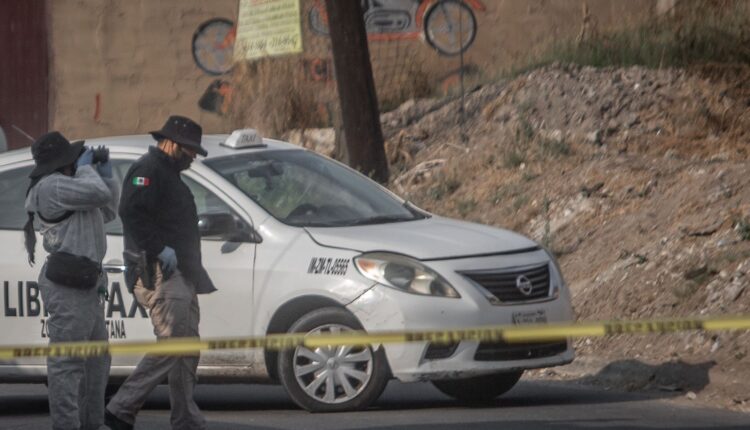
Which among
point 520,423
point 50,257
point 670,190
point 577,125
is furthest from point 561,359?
point 577,125

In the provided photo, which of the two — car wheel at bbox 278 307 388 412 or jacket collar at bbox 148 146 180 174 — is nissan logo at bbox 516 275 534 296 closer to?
car wheel at bbox 278 307 388 412

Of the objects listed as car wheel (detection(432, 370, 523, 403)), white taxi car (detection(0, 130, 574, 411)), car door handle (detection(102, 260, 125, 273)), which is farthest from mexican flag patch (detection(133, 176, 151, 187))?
car wheel (detection(432, 370, 523, 403))

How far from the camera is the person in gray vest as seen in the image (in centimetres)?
849

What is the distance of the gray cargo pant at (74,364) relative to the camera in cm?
846

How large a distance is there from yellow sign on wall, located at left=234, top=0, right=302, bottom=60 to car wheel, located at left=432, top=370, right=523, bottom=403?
33.5ft

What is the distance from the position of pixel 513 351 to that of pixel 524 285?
1.34 feet

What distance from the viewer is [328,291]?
983 cm

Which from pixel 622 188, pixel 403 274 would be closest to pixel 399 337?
pixel 403 274

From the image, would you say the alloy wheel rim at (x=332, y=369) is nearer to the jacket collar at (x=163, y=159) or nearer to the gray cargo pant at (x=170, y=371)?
the gray cargo pant at (x=170, y=371)

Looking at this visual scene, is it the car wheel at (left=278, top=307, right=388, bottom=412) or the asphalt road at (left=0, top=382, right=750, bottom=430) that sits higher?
the car wheel at (left=278, top=307, right=388, bottom=412)

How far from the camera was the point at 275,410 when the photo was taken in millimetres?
10469

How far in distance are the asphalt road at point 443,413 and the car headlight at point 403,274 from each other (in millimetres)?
775

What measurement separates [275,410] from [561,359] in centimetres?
185

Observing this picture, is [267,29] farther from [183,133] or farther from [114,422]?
[114,422]
